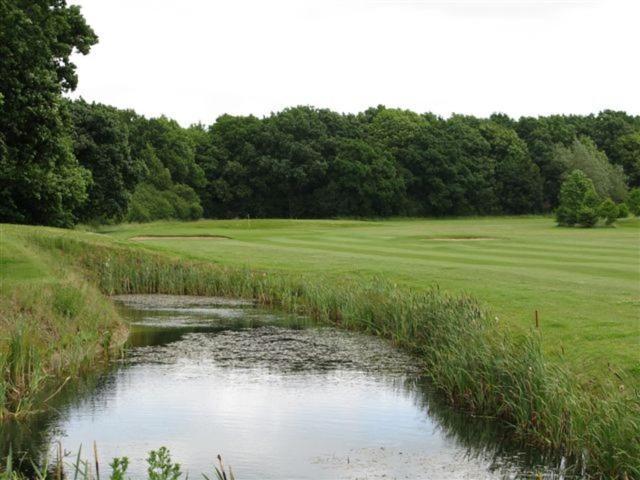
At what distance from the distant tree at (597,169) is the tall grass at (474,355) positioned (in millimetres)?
63327

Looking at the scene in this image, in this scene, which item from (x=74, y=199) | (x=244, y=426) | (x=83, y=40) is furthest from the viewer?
(x=74, y=199)

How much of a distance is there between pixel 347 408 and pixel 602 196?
244 feet

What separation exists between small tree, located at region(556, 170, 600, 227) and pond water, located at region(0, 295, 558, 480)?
51.6 metres

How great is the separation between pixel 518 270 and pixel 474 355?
45.8 ft

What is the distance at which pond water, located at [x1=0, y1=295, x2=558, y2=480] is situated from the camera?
11445 millimetres

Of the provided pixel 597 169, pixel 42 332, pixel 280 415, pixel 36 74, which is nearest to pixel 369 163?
pixel 597 169

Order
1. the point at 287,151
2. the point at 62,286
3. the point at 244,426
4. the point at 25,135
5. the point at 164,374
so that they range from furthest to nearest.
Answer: the point at 287,151, the point at 25,135, the point at 62,286, the point at 164,374, the point at 244,426

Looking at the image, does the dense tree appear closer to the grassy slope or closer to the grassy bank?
the grassy slope

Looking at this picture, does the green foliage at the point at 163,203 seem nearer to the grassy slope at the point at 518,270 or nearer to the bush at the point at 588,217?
the grassy slope at the point at 518,270

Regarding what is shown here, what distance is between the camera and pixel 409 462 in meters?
11.6

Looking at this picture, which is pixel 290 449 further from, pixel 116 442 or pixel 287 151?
pixel 287 151

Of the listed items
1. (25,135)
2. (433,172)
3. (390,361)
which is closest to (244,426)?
(390,361)

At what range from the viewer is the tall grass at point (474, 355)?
1016cm

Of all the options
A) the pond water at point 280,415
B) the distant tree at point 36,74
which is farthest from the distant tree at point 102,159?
the pond water at point 280,415
